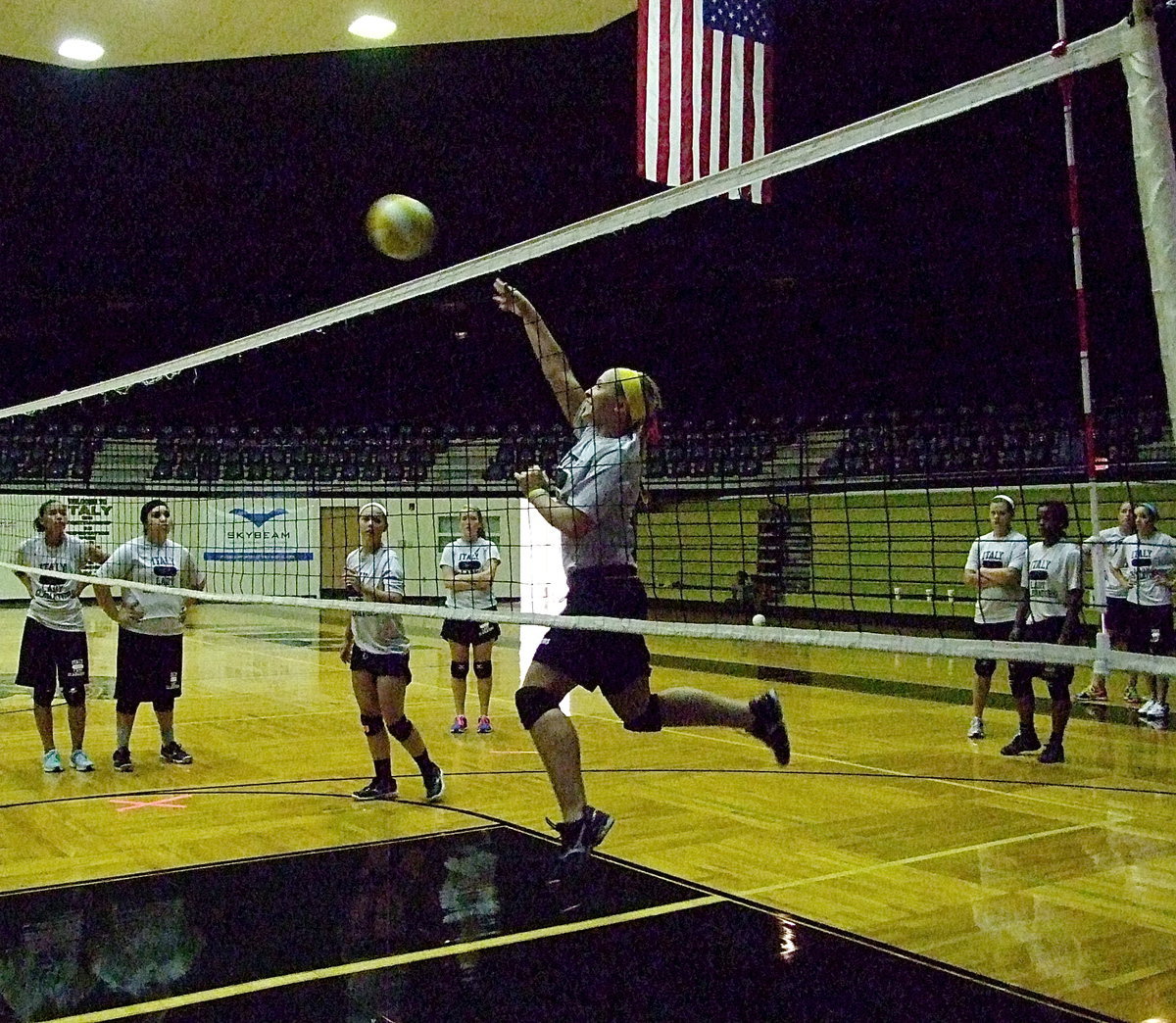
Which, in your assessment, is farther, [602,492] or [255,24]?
[255,24]

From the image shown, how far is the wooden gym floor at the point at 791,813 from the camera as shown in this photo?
4477 mm

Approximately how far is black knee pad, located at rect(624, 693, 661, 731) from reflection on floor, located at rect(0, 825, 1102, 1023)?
0.76 metres

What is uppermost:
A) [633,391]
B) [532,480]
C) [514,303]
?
[514,303]

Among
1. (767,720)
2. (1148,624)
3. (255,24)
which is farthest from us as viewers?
(255,24)

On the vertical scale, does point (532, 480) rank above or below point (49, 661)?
above

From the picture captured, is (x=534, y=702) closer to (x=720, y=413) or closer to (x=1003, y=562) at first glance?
(x=1003, y=562)

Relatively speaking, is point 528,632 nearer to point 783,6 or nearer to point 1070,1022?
point 783,6

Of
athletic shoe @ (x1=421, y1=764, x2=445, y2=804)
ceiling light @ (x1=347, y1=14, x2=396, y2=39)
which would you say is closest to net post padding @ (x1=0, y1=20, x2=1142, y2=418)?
athletic shoe @ (x1=421, y1=764, x2=445, y2=804)

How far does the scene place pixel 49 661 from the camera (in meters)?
7.46

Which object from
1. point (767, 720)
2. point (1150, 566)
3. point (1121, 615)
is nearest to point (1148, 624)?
point (1121, 615)

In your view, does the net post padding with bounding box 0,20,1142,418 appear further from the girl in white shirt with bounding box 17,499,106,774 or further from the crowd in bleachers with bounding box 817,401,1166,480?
the crowd in bleachers with bounding box 817,401,1166,480

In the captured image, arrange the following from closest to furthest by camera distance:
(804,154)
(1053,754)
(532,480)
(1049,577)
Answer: (804,154), (532,480), (1053,754), (1049,577)

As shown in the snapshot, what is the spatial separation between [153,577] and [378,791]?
2071 mm

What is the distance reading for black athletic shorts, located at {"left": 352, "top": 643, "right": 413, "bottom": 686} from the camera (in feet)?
21.1
